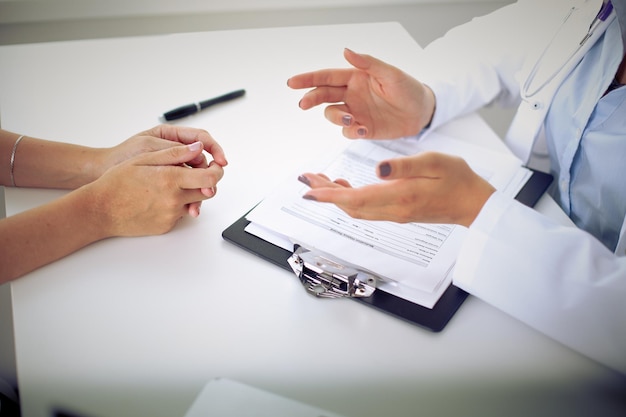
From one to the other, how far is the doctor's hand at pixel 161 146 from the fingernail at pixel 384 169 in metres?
0.31

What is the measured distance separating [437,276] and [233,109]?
61 centimetres

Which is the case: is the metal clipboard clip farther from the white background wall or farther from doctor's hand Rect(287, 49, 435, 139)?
the white background wall

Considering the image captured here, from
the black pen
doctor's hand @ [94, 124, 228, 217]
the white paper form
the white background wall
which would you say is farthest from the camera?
the white background wall

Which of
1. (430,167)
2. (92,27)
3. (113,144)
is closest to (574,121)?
(430,167)

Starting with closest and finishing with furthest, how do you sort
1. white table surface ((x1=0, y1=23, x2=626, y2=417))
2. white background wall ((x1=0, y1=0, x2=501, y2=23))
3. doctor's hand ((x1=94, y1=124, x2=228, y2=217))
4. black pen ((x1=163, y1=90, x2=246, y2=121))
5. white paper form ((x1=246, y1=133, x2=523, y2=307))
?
white table surface ((x1=0, y1=23, x2=626, y2=417))
white paper form ((x1=246, y1=133, x2=523, y2=307))
doctor's hand ((x1=94, y1=124, x2=228, y2=217))
black pen ((x1=163, y1=90, x2=246, y2=121))
white background wall ((x1=0, y1=0, x2=501, y2=23))

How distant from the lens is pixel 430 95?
1.01 m

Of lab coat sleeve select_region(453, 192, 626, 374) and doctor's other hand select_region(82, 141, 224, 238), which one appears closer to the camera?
lab coat sleeve select_region(453, 192, 626, 374)

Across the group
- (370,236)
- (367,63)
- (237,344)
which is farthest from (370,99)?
(237,344)

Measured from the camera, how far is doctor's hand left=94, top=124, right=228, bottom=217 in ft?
2.74

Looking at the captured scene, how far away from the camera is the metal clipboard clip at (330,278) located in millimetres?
675

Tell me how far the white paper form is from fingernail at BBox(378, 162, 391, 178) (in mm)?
148

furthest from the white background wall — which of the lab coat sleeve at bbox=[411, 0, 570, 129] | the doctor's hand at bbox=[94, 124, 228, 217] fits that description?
the doctor's hand at bbox=[94, 124, 228, 217]

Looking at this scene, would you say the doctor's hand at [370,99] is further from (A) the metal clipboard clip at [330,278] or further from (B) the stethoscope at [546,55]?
(A) the metal clipboard clip at [330,278]

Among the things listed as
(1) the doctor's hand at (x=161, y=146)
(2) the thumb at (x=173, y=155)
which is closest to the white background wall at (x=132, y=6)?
(1) the doctor's hand at (x=161, y=146)
